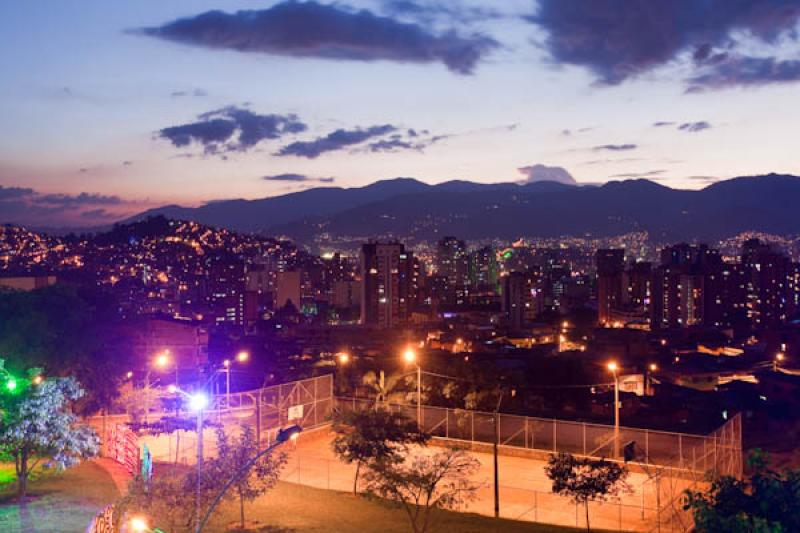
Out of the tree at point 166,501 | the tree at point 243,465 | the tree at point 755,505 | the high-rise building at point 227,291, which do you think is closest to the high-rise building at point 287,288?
the high-rise building at point 227,291

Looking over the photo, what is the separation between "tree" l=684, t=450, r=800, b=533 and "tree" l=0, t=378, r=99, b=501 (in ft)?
57.6

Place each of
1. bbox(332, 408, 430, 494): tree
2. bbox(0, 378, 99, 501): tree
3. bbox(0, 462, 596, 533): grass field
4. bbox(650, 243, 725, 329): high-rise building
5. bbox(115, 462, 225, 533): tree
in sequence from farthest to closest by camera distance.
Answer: bbox(650, 243, 725, 329): high-rise building → bbox(332, 408, 430, 494): tree → bbox(0, 378, 99, 501): tree → bbox(0, 462, 596, 533): grass field → bbox(115, 462, 225, 533): tree

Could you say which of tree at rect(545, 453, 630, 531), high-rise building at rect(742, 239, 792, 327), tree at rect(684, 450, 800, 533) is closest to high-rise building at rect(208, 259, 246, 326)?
high-rise building at rect(742, 239, 792, 327)

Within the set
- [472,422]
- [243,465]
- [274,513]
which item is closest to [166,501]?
[243,465]

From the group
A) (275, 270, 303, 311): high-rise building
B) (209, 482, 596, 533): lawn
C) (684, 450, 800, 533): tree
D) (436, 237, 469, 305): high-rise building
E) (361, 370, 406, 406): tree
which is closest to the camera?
(684, 450, 800, 533): tree

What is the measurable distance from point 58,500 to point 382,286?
79562 millimetres

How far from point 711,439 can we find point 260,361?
3650cm

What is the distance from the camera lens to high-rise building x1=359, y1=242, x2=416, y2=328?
99125 millimetres

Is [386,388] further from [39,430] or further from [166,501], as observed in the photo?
[166,501]

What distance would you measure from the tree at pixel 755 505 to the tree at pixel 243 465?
11.2 meters

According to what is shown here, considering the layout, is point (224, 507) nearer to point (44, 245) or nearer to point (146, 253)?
point (44, 245)

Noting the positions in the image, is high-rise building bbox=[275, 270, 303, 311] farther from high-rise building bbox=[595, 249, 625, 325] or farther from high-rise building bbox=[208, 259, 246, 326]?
high-rise building bbox=[595, 249, 625, 325]

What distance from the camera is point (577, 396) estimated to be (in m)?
43.8

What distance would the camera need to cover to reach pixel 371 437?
22531 millimetres
